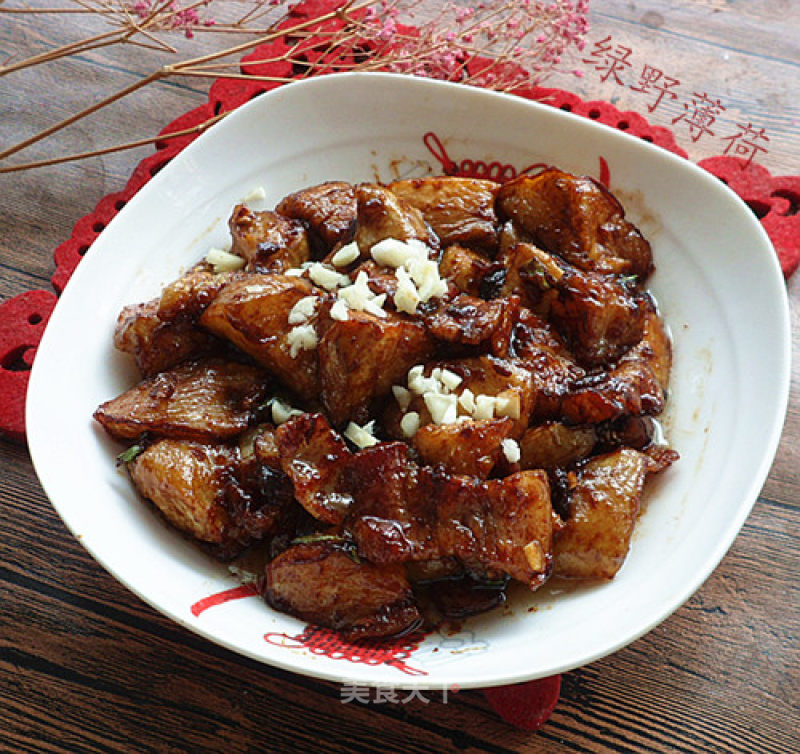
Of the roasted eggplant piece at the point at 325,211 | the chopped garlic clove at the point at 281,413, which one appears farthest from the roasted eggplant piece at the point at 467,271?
the chopped garlic clove at the point at 281,413

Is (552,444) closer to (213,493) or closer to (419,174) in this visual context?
(213,493)

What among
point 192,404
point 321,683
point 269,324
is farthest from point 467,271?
point 321,683

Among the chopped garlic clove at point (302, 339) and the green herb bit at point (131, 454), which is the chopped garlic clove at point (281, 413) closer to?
the chopped garlic clove at point (302, 339)

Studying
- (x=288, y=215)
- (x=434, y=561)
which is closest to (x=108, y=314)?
(x=288, y=215)

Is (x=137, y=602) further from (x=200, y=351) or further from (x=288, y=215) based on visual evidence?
(x=288, y=215)

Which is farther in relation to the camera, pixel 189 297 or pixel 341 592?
pixel 189 297

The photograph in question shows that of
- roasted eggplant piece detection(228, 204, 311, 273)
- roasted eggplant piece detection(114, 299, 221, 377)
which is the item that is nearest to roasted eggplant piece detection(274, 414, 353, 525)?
roasted eggplant piece detection(114, 299, 221, 377)
